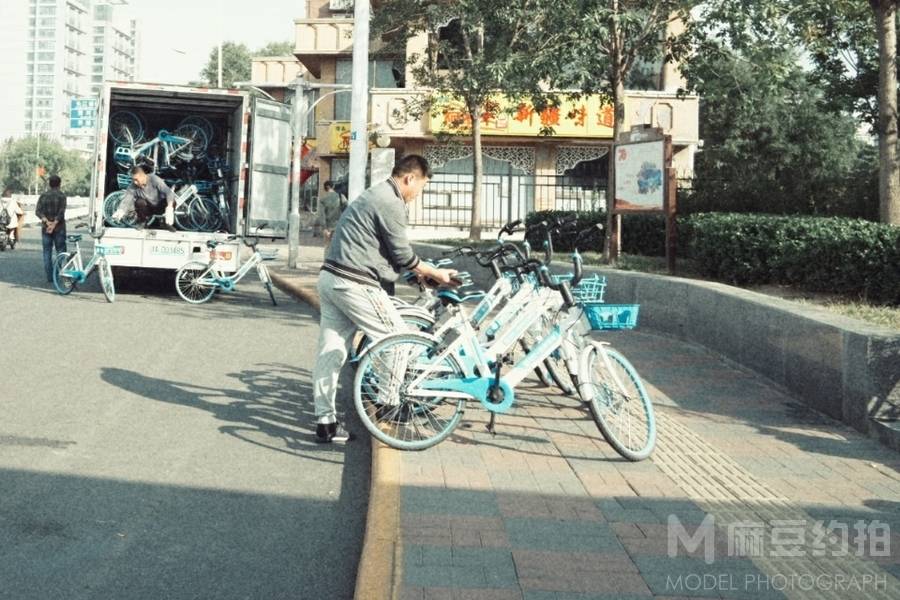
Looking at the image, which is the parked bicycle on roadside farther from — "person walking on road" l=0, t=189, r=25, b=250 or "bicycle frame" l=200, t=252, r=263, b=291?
"person walking on road" l=0, t=189, r=25, b=250

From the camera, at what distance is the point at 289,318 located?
14.4 meters

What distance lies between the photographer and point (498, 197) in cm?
3722

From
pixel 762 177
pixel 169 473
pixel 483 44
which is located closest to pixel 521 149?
pixel 483 44

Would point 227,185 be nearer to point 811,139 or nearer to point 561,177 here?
point 561,177

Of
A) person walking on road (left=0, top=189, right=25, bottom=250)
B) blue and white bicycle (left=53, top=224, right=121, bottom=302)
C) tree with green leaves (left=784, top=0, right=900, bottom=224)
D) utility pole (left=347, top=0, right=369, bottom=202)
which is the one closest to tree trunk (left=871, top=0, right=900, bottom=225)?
tree with green leaves (left=784, top=0, right=900, bottom=224)

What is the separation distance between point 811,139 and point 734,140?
2.90 metres

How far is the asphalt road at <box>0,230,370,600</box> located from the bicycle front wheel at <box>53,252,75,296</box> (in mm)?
4062

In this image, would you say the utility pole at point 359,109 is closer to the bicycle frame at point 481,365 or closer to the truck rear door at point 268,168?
the truck rear door at point 268,168

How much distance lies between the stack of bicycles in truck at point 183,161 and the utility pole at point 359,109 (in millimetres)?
3042

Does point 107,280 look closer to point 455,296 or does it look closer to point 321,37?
point 455,296

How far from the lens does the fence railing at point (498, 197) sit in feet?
121

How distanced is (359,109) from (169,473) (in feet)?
35.1

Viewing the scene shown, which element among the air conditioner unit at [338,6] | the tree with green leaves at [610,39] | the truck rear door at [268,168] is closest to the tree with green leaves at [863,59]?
the tree with green leaves at [610,39]

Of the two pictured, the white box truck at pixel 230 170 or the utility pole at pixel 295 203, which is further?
the utility pole at pixel 295 203
